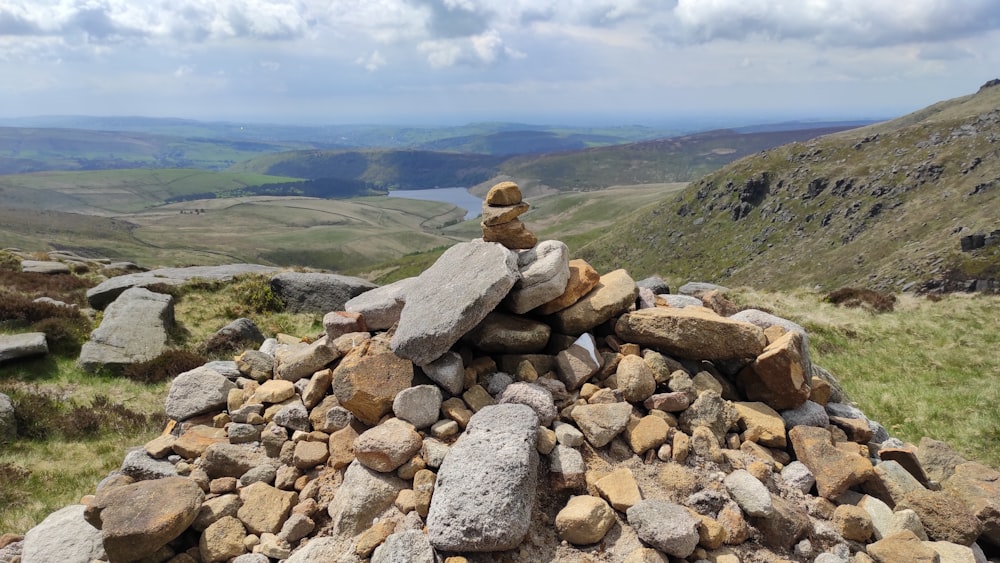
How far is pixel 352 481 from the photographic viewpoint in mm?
8062

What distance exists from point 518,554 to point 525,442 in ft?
4.68

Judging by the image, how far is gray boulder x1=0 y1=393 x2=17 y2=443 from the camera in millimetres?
13781

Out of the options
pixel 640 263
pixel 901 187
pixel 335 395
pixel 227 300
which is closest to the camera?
pixel 335 395

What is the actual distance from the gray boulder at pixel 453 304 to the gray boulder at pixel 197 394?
4132mm

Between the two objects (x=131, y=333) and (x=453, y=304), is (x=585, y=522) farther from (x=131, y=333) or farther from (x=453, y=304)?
(x=131, y=333)

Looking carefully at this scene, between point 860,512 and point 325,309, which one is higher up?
point 860,512

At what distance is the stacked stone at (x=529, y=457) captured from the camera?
7.18 metres

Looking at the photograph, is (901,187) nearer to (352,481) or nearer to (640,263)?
(640,263)

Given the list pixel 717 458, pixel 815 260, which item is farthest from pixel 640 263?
pixel 717 458

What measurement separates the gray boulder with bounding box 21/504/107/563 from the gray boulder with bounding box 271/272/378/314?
1895cm

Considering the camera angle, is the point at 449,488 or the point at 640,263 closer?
the point at 449,488

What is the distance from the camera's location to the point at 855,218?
5305 inches

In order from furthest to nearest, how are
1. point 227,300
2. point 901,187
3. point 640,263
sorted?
point 640,263 → point 901,187 → point 227,300

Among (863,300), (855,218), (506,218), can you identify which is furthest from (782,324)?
(855,218)
